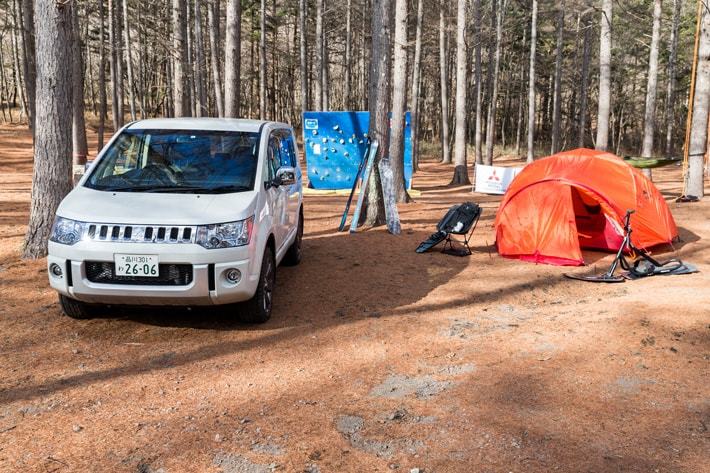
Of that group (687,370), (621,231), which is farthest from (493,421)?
(621,231)

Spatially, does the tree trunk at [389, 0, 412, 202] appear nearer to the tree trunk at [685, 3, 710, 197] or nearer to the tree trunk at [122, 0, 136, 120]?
the tree trunk at [685, 3, 710, 197]

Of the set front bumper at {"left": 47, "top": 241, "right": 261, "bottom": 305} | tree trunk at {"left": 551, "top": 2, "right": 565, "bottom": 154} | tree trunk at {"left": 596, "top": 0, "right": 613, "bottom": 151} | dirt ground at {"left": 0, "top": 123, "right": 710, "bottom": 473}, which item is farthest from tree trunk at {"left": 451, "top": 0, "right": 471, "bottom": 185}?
front bumper at {"left": 47, "top": 241, "right": 261, "bottom": 305}

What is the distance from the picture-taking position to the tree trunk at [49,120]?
7953 mm

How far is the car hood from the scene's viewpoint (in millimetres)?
5105

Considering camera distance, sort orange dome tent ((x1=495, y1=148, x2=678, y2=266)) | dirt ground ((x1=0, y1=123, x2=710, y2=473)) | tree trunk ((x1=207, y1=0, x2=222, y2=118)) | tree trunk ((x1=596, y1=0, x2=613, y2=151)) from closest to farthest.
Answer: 1. dirt ground ((x1=0, y1=123, x2=710, y2=473))
2. orange dome tent ((x1=495, y1=148, x2=678, y2=266))
3. tree trunk ((x1=596, y1=0, x2=613, y2=151))
4. tree trunk ((x1=207, y1=0, x2=222, y2=118))

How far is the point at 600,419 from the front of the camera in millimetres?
3971

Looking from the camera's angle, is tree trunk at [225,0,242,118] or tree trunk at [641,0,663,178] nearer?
tree trunk at [225,0,242,118]

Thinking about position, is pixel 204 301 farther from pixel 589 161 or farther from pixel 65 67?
pixel 589 161

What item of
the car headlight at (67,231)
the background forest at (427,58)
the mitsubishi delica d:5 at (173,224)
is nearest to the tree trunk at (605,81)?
the background forest at (427,58)

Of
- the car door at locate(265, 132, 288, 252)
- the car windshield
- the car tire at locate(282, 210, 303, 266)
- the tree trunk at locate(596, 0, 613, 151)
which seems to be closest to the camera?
the car windshield

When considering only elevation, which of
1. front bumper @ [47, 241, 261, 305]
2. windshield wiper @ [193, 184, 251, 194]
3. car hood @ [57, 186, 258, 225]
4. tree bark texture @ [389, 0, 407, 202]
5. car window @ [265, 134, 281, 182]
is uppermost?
tree bark texture @ [389, 0, 407, 202]

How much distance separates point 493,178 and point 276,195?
1301 cm

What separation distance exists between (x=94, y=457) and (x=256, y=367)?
1.60 m

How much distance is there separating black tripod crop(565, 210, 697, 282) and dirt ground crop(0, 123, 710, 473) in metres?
0.23
